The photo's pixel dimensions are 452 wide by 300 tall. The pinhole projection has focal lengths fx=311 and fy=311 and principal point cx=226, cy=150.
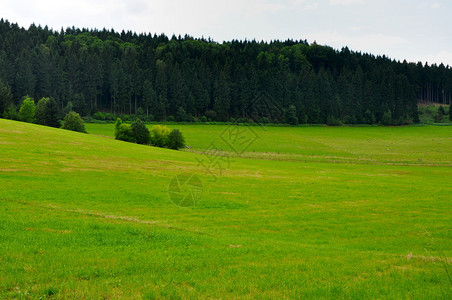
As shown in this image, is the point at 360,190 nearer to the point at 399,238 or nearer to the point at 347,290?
the point at 399,238

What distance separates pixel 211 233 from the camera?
1877 cm

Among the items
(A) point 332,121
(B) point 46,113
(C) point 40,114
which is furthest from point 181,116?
(A) point 332,121

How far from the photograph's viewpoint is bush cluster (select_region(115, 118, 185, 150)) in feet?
302

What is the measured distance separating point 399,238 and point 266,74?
168 metres

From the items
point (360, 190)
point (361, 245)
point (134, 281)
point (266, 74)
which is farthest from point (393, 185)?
point (266, 74)

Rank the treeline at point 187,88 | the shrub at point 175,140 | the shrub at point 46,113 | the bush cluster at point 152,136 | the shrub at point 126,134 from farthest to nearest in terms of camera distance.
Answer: the treeline at point 187,88
the shrub at point 46,113
the shrub at point 126,134
the bush cluster at point 152,136
the shrub at point 175,140

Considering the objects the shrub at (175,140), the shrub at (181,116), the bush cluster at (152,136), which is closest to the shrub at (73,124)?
the bush cluster at (152,136)

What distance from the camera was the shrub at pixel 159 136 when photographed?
9225cm

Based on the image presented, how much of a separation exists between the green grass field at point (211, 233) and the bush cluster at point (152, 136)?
1477 inches

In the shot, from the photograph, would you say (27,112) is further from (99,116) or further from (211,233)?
(211,233)

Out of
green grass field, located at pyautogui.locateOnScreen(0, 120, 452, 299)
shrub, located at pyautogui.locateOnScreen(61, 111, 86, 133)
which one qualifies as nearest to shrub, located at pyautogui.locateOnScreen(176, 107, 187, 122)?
shrub, located at pyautogui.locateOnScreen(61, 111, 86, 133)

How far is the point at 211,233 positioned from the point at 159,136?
76.7 meters

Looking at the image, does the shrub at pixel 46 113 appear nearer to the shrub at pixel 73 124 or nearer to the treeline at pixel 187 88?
the shrub at pixel 73 124

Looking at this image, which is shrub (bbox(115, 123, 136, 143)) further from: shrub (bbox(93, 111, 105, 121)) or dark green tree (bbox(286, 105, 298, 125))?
dark green tree (bbox(286, 105, 298, 125))
